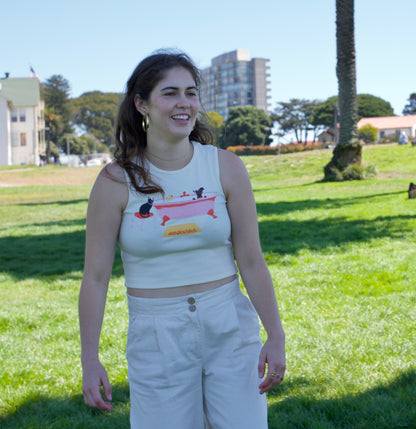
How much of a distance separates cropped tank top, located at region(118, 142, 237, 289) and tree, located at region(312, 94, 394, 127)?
93633 millimetres

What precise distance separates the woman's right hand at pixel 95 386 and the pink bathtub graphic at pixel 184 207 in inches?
24.2

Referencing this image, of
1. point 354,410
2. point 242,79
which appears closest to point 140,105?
point 354,410

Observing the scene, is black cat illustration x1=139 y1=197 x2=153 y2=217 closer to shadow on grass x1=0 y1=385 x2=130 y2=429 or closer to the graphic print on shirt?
the graphic print on shirt

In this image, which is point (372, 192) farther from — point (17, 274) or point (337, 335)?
point (337, 335)

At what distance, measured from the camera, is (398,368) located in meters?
4.11

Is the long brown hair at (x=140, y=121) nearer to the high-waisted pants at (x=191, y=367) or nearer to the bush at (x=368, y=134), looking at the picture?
the high-waisted pants at (x=191, y=367)

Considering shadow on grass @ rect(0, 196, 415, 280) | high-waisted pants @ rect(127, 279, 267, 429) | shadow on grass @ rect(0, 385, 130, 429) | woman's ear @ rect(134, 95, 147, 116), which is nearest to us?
high-waisted pants @ rect(127, 279, 267, 429)

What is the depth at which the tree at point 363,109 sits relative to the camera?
Result: 305 feet

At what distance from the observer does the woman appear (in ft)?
6.76

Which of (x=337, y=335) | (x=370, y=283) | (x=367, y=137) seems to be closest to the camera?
(x=337, y=335)

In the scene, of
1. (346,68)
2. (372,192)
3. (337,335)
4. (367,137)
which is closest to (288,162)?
Answer: (346,68)

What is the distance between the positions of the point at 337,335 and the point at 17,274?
5.71 meters

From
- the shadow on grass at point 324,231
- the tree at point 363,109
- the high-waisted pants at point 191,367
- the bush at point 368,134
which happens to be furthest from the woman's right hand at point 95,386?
the tree at point 363,109

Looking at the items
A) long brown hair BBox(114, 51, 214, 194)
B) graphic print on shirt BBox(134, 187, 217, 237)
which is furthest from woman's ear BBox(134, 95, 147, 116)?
graphic print on shirt BBox(134, 187, 217, 237)
